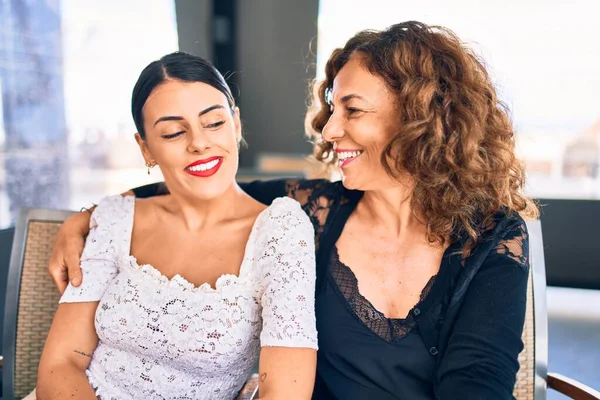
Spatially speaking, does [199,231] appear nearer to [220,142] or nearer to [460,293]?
[220,142]

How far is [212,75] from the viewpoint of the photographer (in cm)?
136

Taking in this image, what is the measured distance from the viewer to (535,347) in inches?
54.3

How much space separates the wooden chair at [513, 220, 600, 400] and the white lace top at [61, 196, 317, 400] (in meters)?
0.63

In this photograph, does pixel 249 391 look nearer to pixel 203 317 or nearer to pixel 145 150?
pixel 203 317

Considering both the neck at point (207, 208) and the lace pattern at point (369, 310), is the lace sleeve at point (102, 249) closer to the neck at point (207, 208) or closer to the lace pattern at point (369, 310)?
the neck at point (207, 208)

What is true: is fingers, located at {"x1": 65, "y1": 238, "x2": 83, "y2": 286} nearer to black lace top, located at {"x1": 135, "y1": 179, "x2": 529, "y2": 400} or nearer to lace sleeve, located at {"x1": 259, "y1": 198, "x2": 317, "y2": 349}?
lace sleeve, located at {"x1": 259, "y1": 198, "x2": 317, "y2": 349}

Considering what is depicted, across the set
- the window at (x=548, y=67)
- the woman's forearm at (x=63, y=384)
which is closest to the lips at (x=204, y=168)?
the woman's forearm at (x=63, y=384)

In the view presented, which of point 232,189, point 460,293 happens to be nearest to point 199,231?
point 232,189

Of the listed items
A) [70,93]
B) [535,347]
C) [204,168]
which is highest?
[70,93]

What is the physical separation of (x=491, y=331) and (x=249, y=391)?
667mm

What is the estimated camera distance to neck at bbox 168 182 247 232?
1.41 meters

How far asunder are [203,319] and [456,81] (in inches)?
35.2

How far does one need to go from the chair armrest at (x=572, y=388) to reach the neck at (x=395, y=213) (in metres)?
0.56

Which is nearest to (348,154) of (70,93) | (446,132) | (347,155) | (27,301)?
(347,155)
